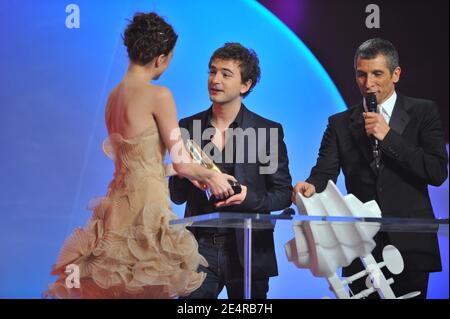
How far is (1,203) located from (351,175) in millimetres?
1888

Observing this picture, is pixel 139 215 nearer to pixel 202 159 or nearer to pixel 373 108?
pixel 202 159

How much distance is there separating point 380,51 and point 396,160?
2.48 ft

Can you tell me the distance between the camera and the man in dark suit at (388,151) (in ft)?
12.6

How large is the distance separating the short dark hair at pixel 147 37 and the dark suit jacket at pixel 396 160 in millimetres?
1027

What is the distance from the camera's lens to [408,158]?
3881mm

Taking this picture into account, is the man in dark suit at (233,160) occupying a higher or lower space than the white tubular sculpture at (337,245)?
higher

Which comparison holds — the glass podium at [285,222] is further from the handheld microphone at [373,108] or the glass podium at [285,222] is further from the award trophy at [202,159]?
the handheld microphone at [373,108]

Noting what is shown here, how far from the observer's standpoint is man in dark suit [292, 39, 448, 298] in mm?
3852

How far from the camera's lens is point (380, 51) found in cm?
439

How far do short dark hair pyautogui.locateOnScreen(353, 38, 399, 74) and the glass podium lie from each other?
1520mm

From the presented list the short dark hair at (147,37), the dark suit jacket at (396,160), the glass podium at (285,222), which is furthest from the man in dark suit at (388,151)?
the short dark hair at (147,37)

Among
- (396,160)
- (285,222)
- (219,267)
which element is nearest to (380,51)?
(396,160)
